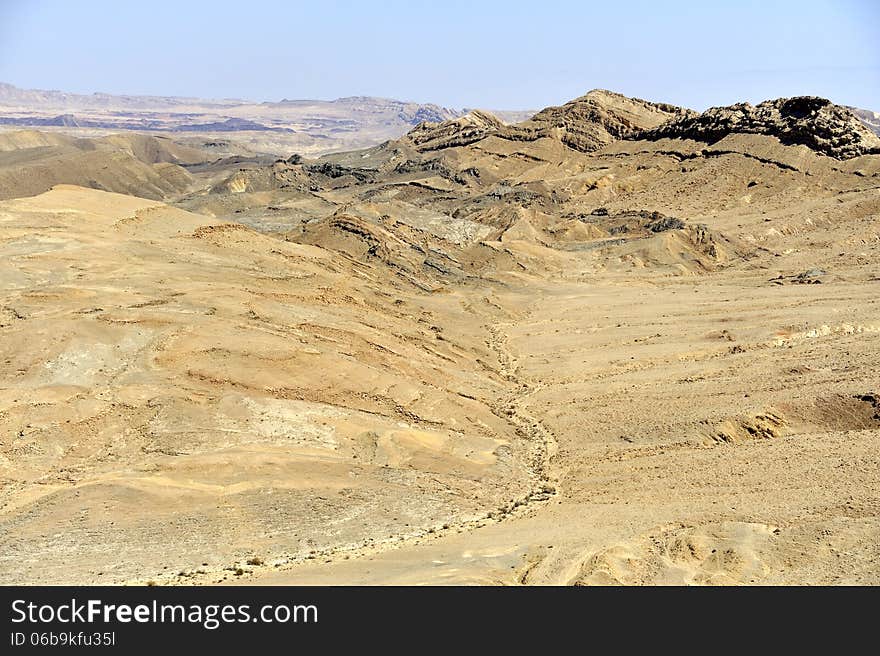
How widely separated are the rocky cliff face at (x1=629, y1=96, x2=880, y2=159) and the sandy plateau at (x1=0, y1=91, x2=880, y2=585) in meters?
16.2

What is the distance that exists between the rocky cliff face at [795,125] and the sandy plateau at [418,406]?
1619 centimetres

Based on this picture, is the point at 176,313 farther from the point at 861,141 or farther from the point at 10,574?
the point at 861,141

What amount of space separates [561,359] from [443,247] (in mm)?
17312

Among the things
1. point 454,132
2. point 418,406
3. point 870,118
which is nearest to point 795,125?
point 454,132

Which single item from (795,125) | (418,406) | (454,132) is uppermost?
(795,125)

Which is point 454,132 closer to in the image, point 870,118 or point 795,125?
point 795,125

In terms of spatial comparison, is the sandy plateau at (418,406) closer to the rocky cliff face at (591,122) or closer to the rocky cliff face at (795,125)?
the rocky cliff face at (795,125)

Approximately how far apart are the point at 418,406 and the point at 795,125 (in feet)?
165

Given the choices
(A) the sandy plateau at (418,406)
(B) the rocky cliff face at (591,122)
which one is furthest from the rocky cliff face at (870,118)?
(A) the sandy plateau at (418,406)

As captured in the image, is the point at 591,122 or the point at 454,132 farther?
the point at 454,132

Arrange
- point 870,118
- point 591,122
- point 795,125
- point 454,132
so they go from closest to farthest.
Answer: point 795,125 < point 591,122 < point 454,132 < point 870,118

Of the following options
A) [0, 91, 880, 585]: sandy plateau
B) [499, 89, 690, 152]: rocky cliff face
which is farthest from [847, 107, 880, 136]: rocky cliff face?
[0, 91, 880, 585]: sandy plateau

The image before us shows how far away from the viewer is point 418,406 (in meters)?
22.6
